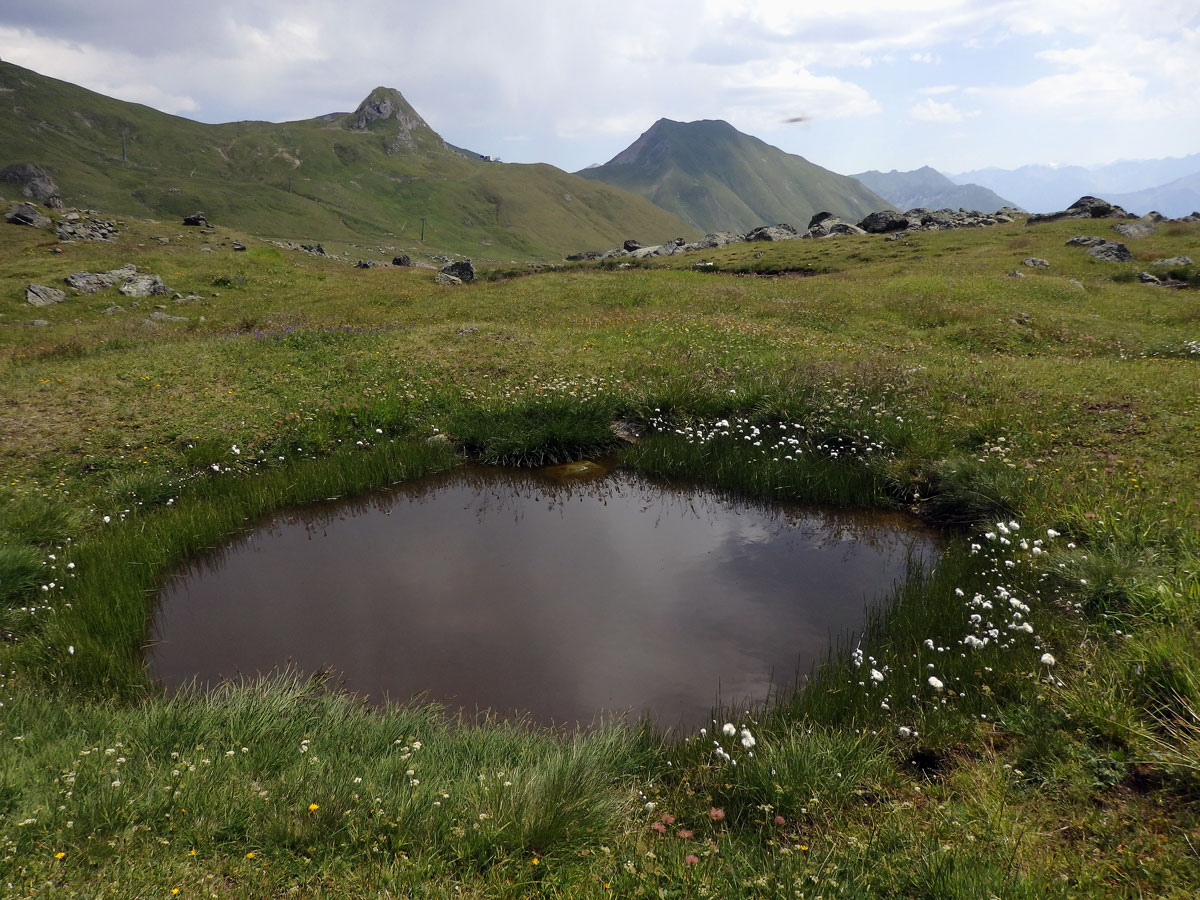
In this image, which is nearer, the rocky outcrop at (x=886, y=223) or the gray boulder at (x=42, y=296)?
the gray boulder at (x=42, y=296)

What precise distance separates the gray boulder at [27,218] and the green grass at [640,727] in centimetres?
5569

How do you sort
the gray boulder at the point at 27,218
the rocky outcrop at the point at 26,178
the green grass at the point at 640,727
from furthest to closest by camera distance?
the rocky outcrop at the point at 26,178, the gray boulder at the point at 27,218, the green grass at the point at 640,727

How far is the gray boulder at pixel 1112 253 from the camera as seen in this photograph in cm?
4544

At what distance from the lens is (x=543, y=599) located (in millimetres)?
8625

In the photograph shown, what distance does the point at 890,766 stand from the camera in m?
5.33

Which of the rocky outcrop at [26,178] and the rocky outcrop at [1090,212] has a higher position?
the rocky outcrop at [26,178]

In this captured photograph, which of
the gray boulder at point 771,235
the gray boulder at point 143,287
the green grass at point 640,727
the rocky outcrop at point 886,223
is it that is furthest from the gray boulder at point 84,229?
the rocky outcrop at point 886,223

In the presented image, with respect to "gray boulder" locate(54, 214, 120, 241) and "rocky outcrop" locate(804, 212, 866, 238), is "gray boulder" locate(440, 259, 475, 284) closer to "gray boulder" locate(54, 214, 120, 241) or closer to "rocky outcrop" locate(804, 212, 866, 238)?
"gray boulder" locate(54, 214, 120, 241)

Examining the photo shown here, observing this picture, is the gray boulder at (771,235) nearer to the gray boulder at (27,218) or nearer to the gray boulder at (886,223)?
the gray boulder at (886,223)

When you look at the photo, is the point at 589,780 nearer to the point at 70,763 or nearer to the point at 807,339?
the point at 70,763

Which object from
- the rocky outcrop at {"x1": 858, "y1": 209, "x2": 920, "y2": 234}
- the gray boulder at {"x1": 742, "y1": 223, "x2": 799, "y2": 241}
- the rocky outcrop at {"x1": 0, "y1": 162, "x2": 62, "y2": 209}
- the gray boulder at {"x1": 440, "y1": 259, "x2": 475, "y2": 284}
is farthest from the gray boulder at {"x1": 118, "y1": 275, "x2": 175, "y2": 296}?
the rocky outcrop at {"x1": 0, "y1": 162, "x2": 62, "y2": 209}

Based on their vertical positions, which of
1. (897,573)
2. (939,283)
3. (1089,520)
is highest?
(939,283)

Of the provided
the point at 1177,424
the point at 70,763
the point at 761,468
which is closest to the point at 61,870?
the point at 70,763

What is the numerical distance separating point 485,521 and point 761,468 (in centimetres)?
549
